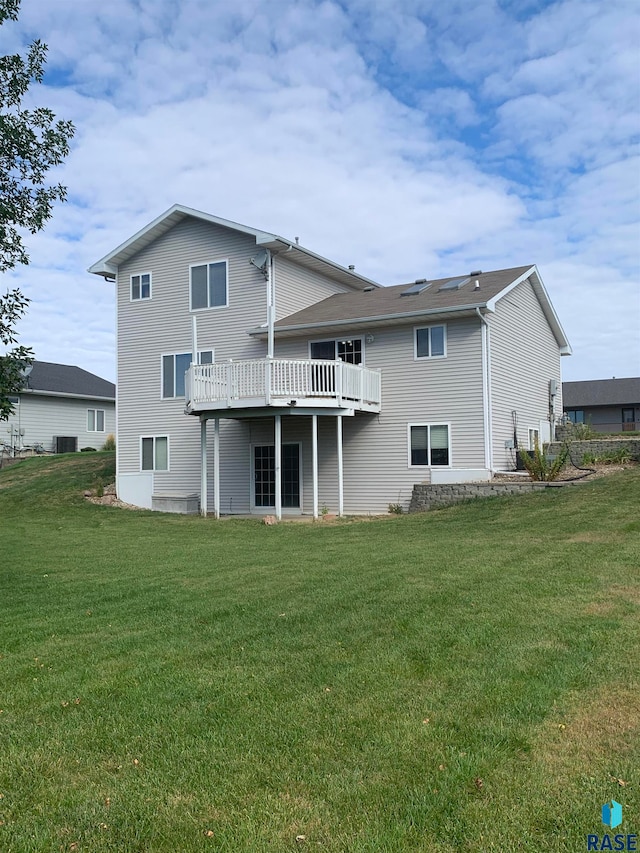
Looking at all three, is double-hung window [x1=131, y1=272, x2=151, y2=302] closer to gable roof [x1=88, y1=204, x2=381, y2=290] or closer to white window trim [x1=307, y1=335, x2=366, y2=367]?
gable roof [x1=88, y1=204, x2=381, y2=290]

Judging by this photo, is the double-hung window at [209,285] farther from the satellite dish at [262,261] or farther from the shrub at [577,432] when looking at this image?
the shrub at [577,432]

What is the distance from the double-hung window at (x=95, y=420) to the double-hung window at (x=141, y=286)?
14965 millimetres

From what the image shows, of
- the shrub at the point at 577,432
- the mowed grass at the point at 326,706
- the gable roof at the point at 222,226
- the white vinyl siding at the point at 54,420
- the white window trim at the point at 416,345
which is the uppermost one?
the gable roof at the point at 222,226

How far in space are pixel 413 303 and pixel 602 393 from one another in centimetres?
3161

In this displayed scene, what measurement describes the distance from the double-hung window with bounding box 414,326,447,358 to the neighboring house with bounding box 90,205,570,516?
1.5 inches

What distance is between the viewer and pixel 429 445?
19547 mm

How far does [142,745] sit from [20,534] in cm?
1318

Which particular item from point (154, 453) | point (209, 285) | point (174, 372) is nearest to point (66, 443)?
point (154, 453)

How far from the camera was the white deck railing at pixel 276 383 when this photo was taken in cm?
1853

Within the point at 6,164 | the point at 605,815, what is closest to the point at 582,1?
the point at 6,164

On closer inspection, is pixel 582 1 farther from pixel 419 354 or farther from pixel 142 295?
pixel 142 295

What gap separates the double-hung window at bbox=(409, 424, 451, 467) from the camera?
19.4 m

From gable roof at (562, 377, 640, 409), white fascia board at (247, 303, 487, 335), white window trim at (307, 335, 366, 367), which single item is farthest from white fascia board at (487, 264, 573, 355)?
gable roof at (562, 377, 640, 409)

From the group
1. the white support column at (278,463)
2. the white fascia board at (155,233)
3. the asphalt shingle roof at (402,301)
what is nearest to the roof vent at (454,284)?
the asphalt shingle roof at (402,301)
